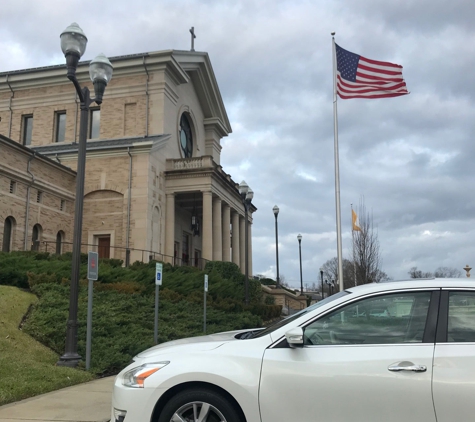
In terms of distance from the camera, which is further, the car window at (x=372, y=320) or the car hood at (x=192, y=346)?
the car hood at (x=192, y=346)

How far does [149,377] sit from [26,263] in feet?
49.8

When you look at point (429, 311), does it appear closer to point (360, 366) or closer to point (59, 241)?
point (360, 366)

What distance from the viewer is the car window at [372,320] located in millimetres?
4102

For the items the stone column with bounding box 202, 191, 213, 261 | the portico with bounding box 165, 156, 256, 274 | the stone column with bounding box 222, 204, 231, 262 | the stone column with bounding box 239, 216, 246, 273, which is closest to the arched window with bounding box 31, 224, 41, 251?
the portico with bounding box 165, 156, 256, 274

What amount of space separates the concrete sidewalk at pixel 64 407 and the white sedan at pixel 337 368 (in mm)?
2129

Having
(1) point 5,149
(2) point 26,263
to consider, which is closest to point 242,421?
(2) point 26,263

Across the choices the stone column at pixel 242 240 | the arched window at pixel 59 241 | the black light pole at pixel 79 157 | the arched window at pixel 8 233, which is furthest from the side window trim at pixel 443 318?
the stone column at pixel 242 240

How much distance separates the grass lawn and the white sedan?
384cm

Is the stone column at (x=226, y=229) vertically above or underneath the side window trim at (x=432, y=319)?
above

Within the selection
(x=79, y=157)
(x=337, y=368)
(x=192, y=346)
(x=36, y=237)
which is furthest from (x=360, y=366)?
(x=36, y=237)

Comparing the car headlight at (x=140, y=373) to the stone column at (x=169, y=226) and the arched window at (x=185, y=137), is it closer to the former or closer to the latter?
the stone column at (x=169, y=226)

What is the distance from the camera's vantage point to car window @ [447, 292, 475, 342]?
156 inches

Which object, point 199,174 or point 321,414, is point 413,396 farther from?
point 199,174

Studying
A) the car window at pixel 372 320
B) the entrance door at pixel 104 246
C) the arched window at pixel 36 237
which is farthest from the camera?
the entrance door at pixel 104 246
